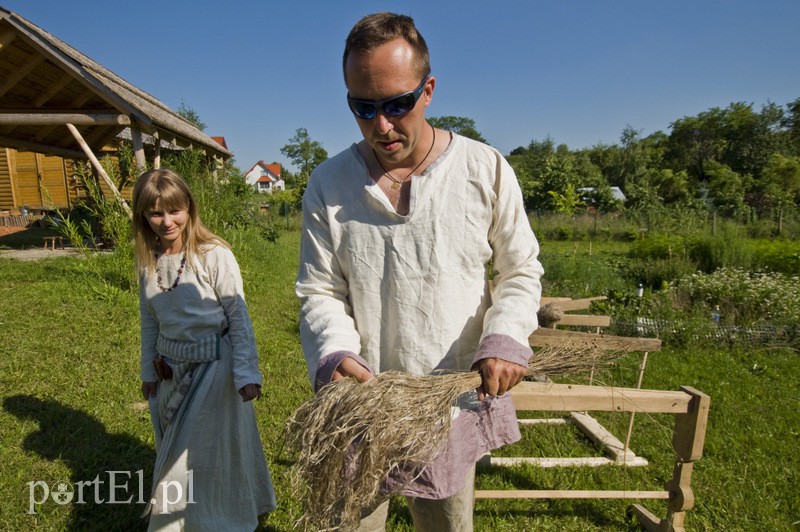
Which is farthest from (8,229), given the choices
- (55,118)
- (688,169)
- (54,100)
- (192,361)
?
(688,169)

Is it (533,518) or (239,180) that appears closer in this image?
(533,518)

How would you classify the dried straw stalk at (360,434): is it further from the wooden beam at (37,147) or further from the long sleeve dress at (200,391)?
the wooden beam at (37,147)

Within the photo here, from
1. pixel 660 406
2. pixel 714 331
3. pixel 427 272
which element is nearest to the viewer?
pixel 427 272

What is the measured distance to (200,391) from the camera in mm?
2387

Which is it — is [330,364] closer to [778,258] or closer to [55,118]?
[55,118]

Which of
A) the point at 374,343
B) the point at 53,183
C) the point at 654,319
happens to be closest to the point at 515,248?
the point at 374,343

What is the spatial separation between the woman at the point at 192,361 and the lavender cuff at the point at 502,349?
4.81 ft

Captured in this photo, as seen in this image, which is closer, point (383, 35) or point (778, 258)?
point (383, 35)

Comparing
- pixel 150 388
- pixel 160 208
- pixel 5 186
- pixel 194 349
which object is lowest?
pixel 150 388

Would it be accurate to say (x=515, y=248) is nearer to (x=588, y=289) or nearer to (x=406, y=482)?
(x=406, y=482)

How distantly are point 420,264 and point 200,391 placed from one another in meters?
1.53

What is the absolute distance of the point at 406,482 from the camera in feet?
4.85

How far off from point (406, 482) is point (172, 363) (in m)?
1.58

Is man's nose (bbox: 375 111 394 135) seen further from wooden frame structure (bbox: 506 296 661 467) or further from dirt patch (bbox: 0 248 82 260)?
dirt patch (bbox: 0 248 82 260)
